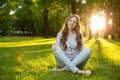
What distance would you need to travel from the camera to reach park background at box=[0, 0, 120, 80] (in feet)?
36.2

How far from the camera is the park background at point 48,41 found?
36.2 feet

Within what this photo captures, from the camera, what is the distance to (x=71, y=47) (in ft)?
36.5

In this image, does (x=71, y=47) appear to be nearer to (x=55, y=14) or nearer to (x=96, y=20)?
(x=55, y=14)

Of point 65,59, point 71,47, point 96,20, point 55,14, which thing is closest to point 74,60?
point 65,59

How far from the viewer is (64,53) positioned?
414 inches

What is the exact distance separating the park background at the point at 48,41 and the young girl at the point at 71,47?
417mm

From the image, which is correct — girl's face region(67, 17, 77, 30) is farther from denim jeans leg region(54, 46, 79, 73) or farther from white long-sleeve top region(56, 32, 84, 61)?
denim jeans leg region(54, 46, 79, 73)

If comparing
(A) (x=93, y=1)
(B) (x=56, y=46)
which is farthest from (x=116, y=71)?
(A) (x=93, y=1)

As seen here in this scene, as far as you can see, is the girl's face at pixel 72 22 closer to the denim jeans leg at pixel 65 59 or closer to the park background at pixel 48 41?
the denim jeans leg at pixel 65 59

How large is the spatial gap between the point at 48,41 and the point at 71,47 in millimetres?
34303

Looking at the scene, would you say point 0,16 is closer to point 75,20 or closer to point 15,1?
point 15,1

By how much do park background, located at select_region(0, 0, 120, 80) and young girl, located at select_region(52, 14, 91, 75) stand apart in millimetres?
417

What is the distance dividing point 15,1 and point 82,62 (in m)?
23.9

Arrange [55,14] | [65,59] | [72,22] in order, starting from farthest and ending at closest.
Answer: [55,14], [72,22], [65,59]
